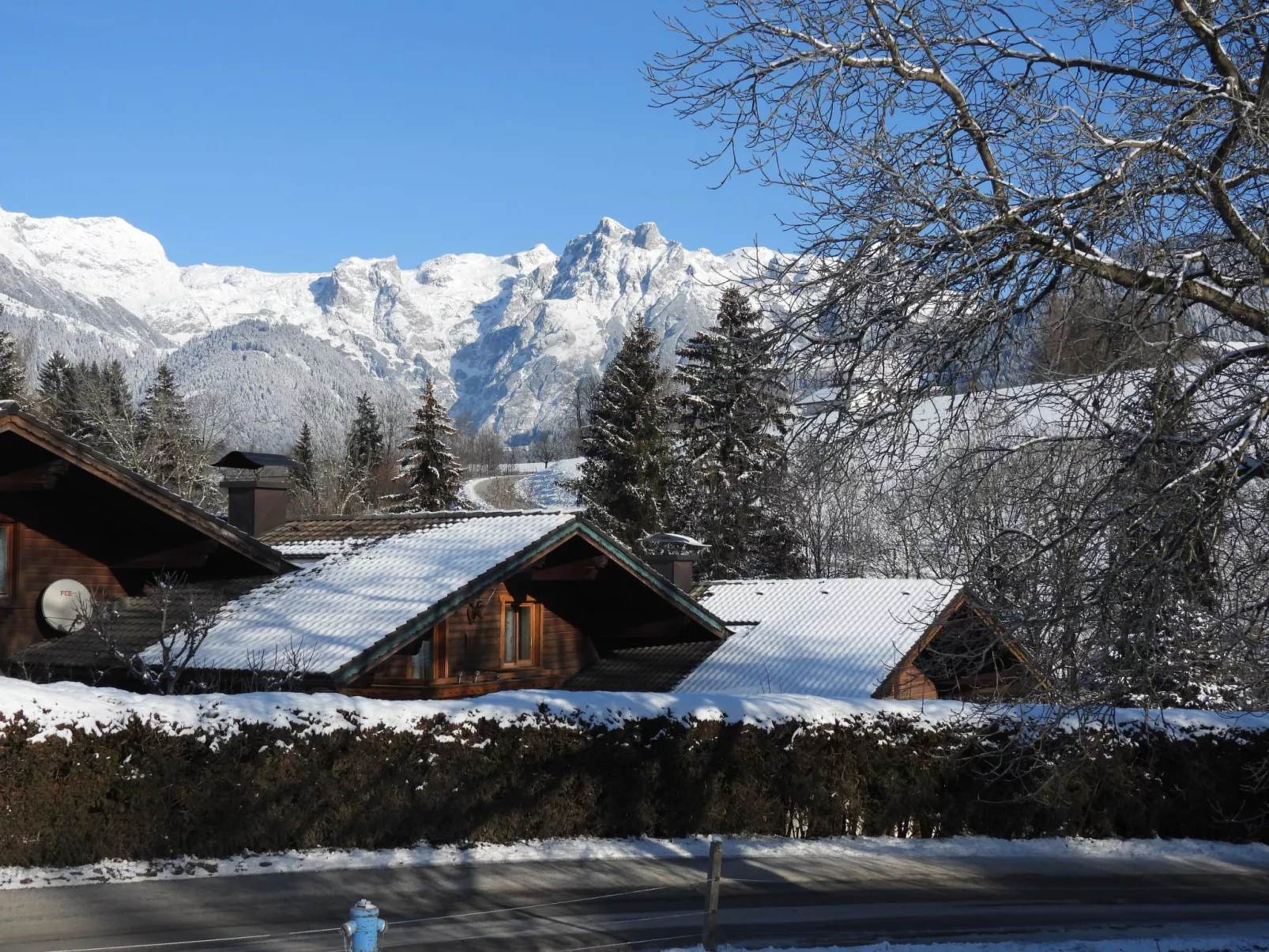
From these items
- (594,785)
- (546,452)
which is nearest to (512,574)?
(594,785)

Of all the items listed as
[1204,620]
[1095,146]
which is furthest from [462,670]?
[1095,146]

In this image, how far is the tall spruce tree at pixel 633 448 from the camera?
45.6 m

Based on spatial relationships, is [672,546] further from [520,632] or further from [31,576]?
[31,576]

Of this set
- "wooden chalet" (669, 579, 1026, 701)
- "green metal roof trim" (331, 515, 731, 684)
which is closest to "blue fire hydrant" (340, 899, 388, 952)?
"green metal roof trim" (331, 515, 731, 684)

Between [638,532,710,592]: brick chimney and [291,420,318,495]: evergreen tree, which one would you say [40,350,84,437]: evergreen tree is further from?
[638,532,710,592]: brick chimney

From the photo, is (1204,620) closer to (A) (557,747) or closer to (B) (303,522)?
(A) (557,747)

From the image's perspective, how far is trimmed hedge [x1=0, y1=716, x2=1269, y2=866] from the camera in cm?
1150

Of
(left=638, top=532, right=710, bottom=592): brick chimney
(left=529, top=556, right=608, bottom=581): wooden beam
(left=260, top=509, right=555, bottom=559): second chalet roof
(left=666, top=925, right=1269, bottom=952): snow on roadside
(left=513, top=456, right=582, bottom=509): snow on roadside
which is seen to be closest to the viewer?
(left=666, top=925, right=1269, bottom=952): snow on roadside

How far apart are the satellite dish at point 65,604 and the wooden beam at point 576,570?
23.2ft

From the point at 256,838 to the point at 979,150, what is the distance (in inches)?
362

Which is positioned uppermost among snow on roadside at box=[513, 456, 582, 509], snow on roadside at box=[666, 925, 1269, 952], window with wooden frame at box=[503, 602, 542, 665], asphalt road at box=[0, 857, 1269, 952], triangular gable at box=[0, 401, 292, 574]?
snow on roadside at box=[513, 456, 582, 509]

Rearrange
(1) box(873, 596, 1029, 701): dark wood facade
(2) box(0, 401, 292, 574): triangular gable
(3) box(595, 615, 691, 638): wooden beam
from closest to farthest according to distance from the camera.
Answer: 1. (1) box(873, 596, 1029, 701): dark wood facade
2. (2) box(0, 401, 292, 574): triangular gable
3. (3) box(595, 615, 691, 638): wooden beam

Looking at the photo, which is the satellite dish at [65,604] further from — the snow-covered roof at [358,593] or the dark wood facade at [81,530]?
the snow-covered roof at [358,593]

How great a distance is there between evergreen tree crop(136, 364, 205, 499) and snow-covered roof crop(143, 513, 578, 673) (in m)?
29.7
